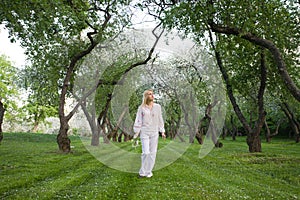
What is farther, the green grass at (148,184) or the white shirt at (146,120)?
the white shirt at (146,120)

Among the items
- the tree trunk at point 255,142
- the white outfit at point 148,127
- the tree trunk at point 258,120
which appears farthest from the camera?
the tree trunk at point 255,142

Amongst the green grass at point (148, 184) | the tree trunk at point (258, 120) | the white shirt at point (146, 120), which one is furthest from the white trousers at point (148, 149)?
the tree trunk at point (258, 120)

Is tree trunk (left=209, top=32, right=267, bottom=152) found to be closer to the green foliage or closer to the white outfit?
the white outfit

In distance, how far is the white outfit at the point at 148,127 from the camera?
9.95 meters

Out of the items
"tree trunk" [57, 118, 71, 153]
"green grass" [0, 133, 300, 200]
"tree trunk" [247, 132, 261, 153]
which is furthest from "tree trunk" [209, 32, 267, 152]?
"tree trunk" [57, 118, 71, 153]

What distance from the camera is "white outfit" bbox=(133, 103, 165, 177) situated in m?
9.95

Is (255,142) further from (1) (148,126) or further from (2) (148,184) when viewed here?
(2) (148,184)

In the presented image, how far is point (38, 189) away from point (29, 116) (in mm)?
60683

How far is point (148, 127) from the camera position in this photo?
9.97 meters

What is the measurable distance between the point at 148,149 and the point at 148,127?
74cm

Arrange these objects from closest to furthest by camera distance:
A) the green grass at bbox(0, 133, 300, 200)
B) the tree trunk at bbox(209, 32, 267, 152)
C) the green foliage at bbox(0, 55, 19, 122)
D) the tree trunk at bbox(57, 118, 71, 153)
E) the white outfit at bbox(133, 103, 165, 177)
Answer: the green grass at bbox(0, 133, 300, 200) < the white outfit at bbox(133, 103, 165, 177) < the tree trunk at bbox(57, 118, 71, 153) < the tree trunk at bbox(209, 32, 267, 152) < the green foliage at bbox(0, 55, 19, 122)

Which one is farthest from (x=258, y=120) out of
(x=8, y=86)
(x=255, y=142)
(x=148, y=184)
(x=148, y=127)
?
(x=8, y=86)

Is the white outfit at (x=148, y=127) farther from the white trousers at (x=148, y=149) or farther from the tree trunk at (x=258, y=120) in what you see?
the tree trunk at (x=258, y=120)

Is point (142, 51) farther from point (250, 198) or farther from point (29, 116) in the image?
point (29, 116)
